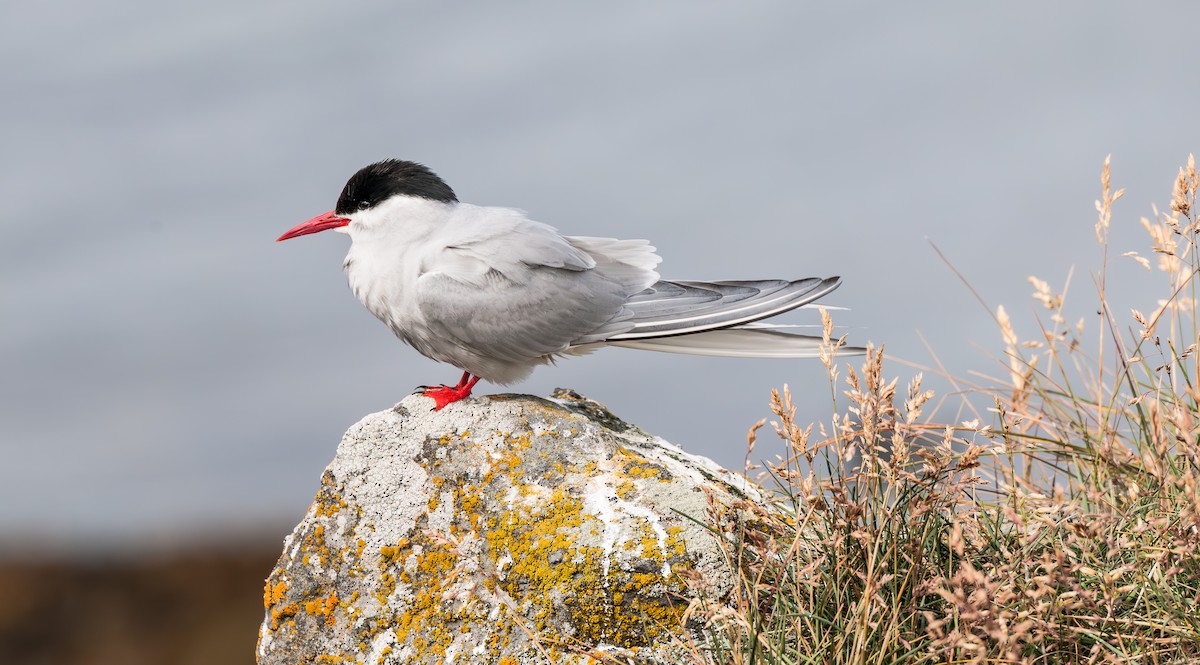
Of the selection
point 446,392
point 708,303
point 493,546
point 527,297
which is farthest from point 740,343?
point 493,546

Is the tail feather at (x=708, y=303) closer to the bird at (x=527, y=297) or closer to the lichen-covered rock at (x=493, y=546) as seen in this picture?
the bird at (x=527, y=297)

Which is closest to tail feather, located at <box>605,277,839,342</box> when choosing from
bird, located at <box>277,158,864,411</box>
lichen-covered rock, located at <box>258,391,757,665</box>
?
bird, located at <box>277,158,864,411</box>

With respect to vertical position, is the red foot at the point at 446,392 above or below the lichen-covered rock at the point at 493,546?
above

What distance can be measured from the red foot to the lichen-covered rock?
0.21 feet

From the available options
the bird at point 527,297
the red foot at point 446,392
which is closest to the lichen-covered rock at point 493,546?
the red foot at point 446,392

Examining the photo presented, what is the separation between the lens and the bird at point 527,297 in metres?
4.88

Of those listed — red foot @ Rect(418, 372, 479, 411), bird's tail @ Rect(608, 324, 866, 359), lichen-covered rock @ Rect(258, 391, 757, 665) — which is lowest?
lichen-covered rock @ Rect(258, 391, 757, 665)

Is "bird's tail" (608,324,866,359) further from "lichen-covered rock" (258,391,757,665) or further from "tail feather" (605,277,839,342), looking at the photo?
"lichen-covered rock" (258,391,757,665)

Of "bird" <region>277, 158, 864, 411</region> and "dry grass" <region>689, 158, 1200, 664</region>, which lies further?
"bird" <region>277, 158, 864, 411</region>

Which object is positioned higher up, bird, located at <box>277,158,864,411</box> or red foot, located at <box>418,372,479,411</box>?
bird, located at <box>277,158,864,411</box>

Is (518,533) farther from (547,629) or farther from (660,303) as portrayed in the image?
(660,303)

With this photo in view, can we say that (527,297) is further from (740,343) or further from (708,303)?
(740,343)

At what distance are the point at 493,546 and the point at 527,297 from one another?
52.0 inches

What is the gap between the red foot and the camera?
4.65m
